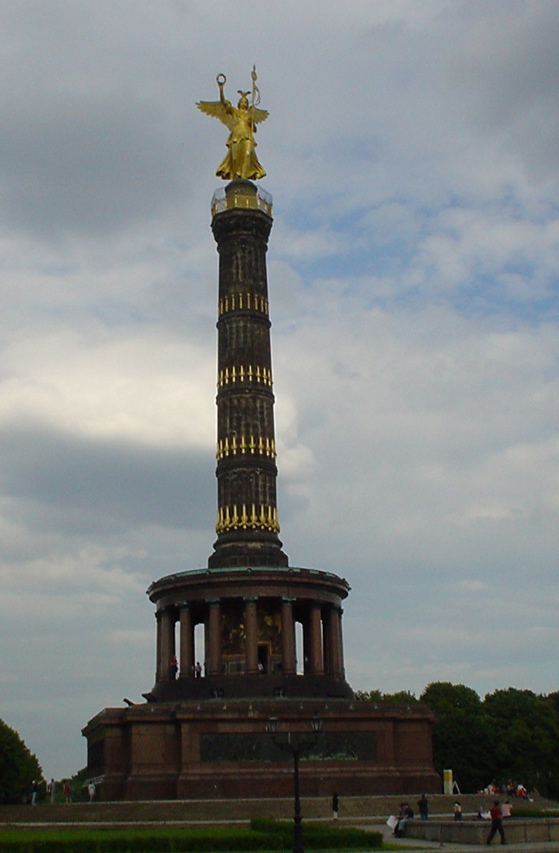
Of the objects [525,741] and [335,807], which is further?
[525,741]

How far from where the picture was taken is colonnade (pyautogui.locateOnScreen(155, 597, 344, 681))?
131 ft

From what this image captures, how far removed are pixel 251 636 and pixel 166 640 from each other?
4844 mm

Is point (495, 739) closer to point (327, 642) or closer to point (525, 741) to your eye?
point (525, 741)

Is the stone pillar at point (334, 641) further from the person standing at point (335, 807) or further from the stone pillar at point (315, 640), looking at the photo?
the person standing at point (335, 807)

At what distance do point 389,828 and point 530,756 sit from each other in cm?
3522

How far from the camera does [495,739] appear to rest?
190 ft

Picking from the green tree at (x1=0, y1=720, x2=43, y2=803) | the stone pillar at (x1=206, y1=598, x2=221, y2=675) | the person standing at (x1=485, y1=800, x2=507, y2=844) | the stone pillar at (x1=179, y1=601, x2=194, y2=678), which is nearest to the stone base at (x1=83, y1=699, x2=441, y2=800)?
the stone pillar at (x1=206, y1=598, x2=221, y2=675)

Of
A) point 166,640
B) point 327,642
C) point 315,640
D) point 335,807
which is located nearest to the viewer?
point 335,807

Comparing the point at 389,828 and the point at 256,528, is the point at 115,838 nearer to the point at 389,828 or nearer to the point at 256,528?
the point at 389,828

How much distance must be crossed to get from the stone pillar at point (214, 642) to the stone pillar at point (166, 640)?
9.54 ft

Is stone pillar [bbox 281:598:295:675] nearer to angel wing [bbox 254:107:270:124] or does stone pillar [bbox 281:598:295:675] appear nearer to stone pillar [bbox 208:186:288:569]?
stone pillar [bbox 208:186:288:569]

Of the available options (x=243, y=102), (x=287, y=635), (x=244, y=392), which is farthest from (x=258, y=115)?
(x=287, y=635)

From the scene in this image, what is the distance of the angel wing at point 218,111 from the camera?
161 ft

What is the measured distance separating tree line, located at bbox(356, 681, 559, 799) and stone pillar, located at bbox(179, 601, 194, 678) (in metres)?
13.2
